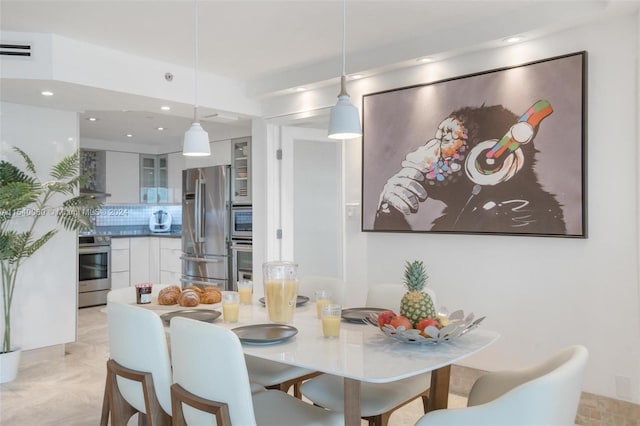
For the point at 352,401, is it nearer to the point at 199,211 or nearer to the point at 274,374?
the point at 274,374

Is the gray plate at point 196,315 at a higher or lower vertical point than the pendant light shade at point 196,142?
lower

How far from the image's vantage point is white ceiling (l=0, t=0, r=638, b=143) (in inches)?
114

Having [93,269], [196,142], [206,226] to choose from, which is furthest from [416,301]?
[93,269]

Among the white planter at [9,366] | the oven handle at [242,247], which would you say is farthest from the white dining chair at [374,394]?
the oven handle at [242,247]

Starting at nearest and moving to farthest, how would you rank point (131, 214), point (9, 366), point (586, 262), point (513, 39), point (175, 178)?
point (586, 262) → point (513, 39) → point (9, 366) → point (175, 178) → point (131, 214)

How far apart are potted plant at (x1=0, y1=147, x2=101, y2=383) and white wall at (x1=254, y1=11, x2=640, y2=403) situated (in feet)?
9.35

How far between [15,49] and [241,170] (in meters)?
2.72

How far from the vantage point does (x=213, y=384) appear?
1.65 m

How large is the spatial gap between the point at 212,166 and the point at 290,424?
14.9ft

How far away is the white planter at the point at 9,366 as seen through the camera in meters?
3.68

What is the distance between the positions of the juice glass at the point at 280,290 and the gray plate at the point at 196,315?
0.26m

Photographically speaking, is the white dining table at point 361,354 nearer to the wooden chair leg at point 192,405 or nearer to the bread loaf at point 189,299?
the wooden chair leg at point 192,405

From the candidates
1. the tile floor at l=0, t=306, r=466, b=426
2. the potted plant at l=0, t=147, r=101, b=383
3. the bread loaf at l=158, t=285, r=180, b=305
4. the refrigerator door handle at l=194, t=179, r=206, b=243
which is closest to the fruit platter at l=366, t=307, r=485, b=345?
the bread loaf at l=158, t=285, r=180, b=305

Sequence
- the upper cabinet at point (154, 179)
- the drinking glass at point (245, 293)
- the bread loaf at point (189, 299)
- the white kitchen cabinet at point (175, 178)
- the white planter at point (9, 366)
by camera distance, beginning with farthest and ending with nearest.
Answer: the upper cabinet at point (154, 179), the white kitchen cabinet at point (175, 178), the white planter at point (9, 366), the drinking glass at point (245, 293), the bread loaf at point (189, 299)
